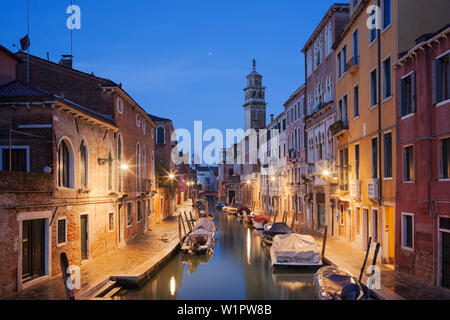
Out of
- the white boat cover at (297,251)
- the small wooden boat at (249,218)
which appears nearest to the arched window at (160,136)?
the small wooden boat at (249,218)

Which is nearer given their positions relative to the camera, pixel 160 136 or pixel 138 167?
pixel 138 167

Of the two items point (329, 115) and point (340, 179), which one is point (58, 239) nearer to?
point (340, 179)

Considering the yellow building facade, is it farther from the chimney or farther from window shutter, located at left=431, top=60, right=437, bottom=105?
the chimney

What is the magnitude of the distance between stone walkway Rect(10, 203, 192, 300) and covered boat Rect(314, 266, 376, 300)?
5.87 m

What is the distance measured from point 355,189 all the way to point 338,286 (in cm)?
797

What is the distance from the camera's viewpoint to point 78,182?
52.0 feet

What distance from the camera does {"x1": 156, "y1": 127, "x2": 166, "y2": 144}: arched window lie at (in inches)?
1759

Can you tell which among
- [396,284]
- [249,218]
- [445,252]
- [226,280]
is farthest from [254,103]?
[445,252]

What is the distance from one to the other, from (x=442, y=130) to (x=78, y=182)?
11.5m

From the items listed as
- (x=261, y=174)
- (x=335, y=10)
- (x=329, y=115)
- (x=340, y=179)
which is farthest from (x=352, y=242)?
(x=261, y=174)

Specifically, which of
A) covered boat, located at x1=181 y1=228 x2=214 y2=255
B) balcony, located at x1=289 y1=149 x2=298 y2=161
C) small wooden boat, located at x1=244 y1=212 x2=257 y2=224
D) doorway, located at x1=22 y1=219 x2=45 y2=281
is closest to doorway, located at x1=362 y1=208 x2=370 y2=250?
covered boat, located at x1=181 y1=228 x2=214 y2=255

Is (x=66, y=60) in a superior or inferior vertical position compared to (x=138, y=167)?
superior

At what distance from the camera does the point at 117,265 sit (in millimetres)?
16109

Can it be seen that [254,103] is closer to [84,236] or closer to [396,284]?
[84,236]
